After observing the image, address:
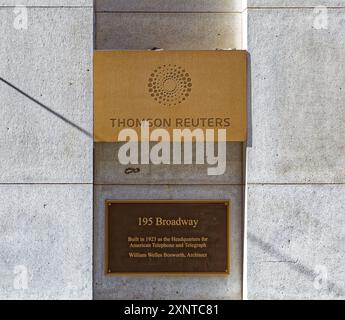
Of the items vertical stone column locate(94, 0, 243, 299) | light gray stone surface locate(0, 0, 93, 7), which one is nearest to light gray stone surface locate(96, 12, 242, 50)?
vertical stone column locate(94, 0, 243, 299)

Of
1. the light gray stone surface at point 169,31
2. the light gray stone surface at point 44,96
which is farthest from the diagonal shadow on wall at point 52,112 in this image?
the light gray stone surface at point 169,31

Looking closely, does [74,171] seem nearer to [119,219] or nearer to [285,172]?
[119,219]

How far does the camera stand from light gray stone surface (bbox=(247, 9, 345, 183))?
10.4 metres

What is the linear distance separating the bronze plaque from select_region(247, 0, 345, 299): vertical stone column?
0.53m

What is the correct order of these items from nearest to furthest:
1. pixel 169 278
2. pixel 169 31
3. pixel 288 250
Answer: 1. pixel 288 250
2. pixel 169 278
3. pixel 169 31

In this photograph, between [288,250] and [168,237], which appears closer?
[288,250]

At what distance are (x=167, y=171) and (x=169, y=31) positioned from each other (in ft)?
6.51

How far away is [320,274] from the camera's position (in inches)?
407

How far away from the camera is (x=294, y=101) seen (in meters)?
10.4

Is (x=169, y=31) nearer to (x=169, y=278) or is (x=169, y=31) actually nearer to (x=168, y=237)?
(x=168, y=237)

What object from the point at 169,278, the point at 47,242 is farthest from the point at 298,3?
the point at 47,242

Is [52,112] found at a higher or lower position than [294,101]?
lower

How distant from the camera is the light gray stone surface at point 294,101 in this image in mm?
10359

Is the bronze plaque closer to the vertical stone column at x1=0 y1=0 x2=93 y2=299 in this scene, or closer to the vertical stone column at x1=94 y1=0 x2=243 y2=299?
the vertical stone column at x1=94 y1=0 x2=243 y2=299
